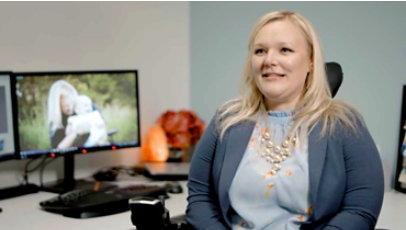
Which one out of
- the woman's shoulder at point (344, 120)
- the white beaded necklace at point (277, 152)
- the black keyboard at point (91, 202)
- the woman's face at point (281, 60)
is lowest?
the black keyboard at point (91, 202)

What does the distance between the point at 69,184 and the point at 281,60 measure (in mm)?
1146

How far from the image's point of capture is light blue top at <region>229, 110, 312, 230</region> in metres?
1.39

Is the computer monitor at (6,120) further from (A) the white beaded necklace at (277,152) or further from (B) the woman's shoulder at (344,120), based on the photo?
(B) the woman's shoulder at (344,120)

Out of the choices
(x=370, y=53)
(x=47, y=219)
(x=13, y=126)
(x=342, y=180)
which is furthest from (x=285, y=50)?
(x=13, y=126)

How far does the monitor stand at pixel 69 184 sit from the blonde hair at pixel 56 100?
0.54 feet

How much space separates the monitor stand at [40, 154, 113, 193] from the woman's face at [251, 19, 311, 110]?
97 cm

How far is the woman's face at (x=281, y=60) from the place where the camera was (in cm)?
142

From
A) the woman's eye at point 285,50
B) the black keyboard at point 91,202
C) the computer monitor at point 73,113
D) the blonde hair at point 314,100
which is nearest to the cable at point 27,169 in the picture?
the computer monitor at point 73,113

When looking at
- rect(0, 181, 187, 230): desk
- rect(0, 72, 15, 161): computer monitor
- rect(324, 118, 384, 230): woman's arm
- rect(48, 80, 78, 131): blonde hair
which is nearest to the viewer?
rect(324, 118, 384, 230): woman's arm

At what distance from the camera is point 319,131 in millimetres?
1423

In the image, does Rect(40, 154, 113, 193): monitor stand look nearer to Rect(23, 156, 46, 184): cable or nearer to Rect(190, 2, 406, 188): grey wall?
Rect(23, 156, 46, 184): cable

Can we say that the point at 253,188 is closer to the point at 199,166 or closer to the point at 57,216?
the point at 199,166

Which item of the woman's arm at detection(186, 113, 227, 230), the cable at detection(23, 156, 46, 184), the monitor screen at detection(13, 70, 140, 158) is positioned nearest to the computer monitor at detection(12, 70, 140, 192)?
the monitor screen at detection(13, 70, 140, 158)

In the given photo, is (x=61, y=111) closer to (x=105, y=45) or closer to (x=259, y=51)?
(x=105, y=45)
